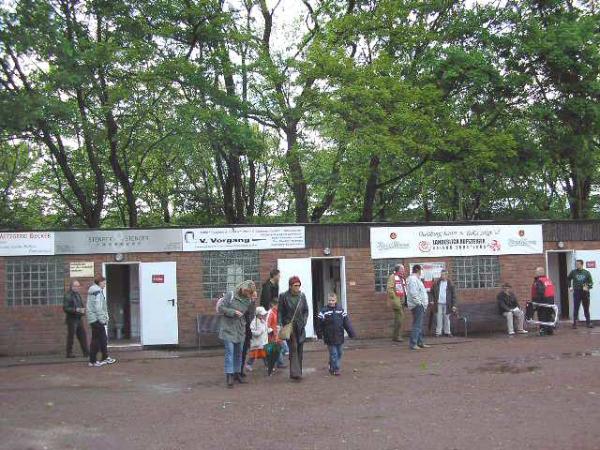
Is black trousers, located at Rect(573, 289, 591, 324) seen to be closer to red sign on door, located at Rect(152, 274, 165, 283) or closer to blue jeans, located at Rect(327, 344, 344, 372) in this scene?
blue jeans, located at Rect(327, 344, 344, 372)

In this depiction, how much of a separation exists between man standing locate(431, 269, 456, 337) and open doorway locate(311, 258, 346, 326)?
8.46 feet

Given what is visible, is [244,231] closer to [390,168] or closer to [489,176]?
[390,168]

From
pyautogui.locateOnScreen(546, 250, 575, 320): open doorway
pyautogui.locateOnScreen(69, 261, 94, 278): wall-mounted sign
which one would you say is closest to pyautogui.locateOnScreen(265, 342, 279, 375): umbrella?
pyautogui.locateOnScreen(69, 261, 94, 278): wall-mounted sign

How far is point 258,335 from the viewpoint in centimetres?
1168

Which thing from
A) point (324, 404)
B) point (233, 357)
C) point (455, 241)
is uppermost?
point (455, 241)

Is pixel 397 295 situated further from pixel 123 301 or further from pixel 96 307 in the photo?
pixel 123 301

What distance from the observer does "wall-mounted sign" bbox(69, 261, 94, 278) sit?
1570 centimetres

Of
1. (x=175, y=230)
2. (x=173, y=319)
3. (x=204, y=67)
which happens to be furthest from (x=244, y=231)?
(x=204, y=67)

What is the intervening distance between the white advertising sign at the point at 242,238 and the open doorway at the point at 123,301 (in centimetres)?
290

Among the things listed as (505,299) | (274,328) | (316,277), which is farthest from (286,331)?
(316,277)

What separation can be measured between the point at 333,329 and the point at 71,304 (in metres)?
6.31

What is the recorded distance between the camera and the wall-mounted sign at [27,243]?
15.5 metres

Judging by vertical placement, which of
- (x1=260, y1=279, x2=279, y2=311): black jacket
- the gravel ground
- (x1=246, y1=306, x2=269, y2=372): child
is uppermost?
(x1=260, y1=279, x2=279, y2=311): black jacket

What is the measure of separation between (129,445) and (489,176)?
23725 millimetres
